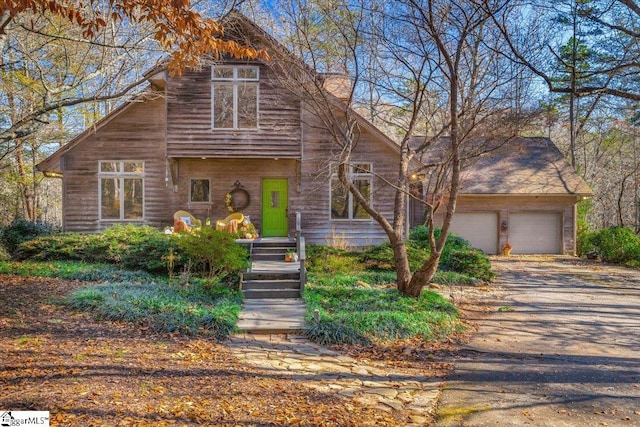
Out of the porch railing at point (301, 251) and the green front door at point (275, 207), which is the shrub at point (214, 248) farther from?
the green front door at point (275, 207)

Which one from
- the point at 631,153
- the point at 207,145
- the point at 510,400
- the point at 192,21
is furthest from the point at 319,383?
the point at 631,153

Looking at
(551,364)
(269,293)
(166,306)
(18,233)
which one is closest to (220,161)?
(18,233)

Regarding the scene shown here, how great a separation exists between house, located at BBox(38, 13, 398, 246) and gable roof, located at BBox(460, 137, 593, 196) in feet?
23.4

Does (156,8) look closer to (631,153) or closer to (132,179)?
(132,179)

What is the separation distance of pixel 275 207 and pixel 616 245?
1349 cm

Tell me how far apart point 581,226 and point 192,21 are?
22.0 m

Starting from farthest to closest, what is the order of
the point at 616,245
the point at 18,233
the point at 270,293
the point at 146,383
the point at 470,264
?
the point at 616,245 → the point at 18,233 → the point at 470,264 → the point at 270,293 → the point at 146,383

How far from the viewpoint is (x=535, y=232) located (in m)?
21.4

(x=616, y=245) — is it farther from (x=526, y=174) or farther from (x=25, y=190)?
(x=25, y=190)

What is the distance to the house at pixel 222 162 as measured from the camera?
14430 millimetres

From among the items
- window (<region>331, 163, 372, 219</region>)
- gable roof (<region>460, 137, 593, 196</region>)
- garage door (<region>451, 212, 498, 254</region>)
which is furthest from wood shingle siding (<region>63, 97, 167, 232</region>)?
garage door (<region>451, 212, 498, 254</region>)

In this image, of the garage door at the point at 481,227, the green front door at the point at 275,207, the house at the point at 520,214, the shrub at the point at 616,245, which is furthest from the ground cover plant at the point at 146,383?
the house at the point at 520,214

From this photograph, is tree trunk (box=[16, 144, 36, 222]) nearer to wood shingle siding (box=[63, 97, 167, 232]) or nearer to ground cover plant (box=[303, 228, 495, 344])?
wood shingle siding (box=[63, 97, 167, 232])

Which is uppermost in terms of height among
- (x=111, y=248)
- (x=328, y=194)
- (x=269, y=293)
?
(x=328, y=194)
